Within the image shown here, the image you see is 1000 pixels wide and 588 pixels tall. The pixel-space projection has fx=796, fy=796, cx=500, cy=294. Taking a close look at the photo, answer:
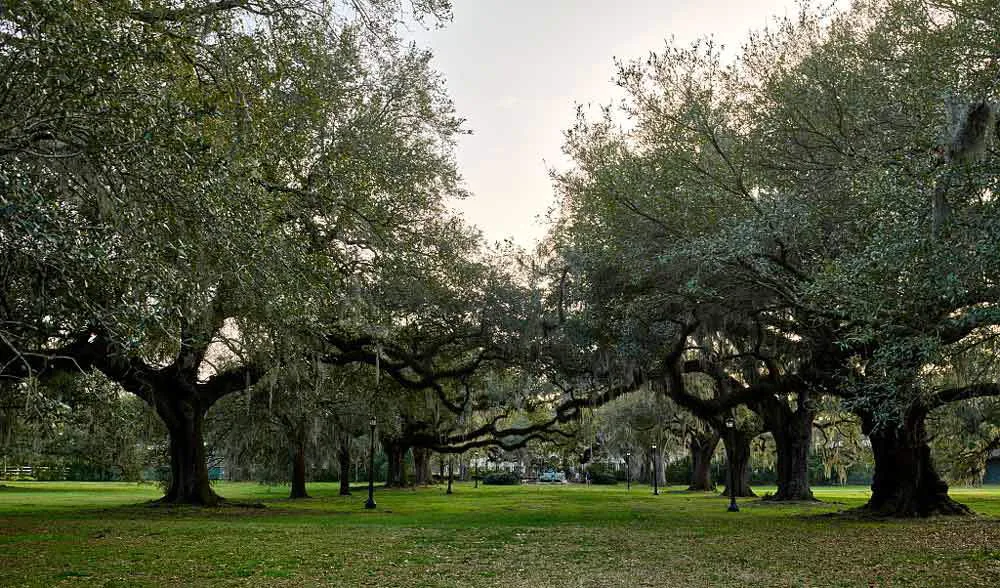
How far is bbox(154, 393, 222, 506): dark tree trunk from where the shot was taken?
24.7 meters

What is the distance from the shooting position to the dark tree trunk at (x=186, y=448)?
24.7 metres

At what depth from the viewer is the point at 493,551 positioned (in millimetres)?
13789

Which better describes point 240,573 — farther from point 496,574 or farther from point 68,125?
point 68,125

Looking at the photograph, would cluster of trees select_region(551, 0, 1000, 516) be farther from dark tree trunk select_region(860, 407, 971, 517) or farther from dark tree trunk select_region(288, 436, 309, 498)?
dark tree trunk select_region(288, 436, 309, 498)

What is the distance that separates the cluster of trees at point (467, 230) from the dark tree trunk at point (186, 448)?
105 millimetres

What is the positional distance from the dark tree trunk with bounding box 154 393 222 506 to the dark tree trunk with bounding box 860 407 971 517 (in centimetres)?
1967

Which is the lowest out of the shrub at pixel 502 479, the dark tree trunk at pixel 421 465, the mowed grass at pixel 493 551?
the shrub at pixel 502 479

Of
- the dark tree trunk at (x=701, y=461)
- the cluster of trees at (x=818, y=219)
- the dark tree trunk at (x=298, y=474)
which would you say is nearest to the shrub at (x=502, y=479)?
the dark tree trunk at (x=701, y=461)

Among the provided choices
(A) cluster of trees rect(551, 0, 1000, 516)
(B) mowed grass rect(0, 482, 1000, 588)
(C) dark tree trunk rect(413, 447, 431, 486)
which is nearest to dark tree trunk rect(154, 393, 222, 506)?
(B) mowed grass rect(0, 482, 1000, 588)

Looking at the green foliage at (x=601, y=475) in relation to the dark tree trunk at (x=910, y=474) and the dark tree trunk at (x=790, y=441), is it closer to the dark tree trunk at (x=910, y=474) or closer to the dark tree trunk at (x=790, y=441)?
the dark tree trunk at (x=790, y=441)

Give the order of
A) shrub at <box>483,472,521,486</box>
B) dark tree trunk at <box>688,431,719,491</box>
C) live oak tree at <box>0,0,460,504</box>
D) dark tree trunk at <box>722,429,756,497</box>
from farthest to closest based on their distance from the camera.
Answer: shrub at <box>483,472,521,486</box>, dark tree trunk at <box>688,431,719,491</box>, dark tree trunk at <box>722,429,756,497</box>, live oak tree at <box>0,0,460,504</box>

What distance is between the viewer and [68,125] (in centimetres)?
725

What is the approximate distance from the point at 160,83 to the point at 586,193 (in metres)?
11.6

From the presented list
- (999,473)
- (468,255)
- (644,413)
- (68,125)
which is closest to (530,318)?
(468,255)
